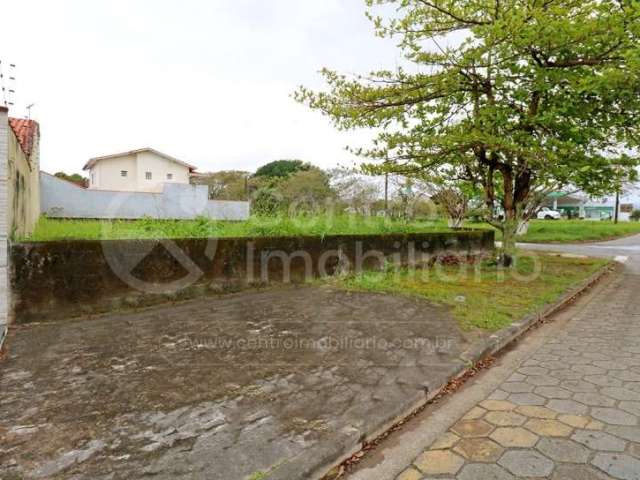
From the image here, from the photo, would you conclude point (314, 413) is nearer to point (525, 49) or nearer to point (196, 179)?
point (525, 49)

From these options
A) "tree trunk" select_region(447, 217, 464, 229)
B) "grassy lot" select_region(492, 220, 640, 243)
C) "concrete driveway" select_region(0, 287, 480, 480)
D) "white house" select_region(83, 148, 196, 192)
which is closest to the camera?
"concrete driveway" select_region(0, 287, 480, 480)

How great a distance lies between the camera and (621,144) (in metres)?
7.50

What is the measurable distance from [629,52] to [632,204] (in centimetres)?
7731

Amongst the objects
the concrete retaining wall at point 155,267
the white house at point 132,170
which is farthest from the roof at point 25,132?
the white house at point 132,170

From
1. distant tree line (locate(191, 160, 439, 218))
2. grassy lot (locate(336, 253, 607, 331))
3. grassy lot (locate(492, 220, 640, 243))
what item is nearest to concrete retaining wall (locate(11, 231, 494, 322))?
grassy lot (locate(336, 253, 607, 331))

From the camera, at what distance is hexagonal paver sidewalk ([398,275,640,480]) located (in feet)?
6.35

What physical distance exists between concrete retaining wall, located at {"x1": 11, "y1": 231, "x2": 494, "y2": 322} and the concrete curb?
3188 mm

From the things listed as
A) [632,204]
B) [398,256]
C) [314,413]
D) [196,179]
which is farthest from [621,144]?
[632,204]

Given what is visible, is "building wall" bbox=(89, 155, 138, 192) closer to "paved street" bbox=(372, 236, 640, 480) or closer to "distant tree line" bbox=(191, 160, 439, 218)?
"distant tree line" bbox=(191, 160, 439, 218)

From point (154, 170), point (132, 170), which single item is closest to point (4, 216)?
point (154, 170)

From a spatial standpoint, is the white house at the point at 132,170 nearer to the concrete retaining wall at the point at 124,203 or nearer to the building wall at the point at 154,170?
the building wall at the point at 154,170

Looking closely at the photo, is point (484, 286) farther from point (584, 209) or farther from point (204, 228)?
point (584, 209)

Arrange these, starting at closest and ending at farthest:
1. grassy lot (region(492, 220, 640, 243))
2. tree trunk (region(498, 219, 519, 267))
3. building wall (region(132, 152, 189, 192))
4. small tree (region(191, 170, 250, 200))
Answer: tree trunk (region(498, 219, 519, 267)) → grassy lot (region(492, 220, 640, 243)) → building wall (region(132, 152, 189, 192)) → small tree (region(191, 170, 250, 200))

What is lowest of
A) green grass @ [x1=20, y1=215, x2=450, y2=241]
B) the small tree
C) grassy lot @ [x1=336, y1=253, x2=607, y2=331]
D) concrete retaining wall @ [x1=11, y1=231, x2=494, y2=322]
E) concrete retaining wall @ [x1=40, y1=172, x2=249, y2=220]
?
grassy lot @ [x1=336, y1=253, x2=607, y2=331]
